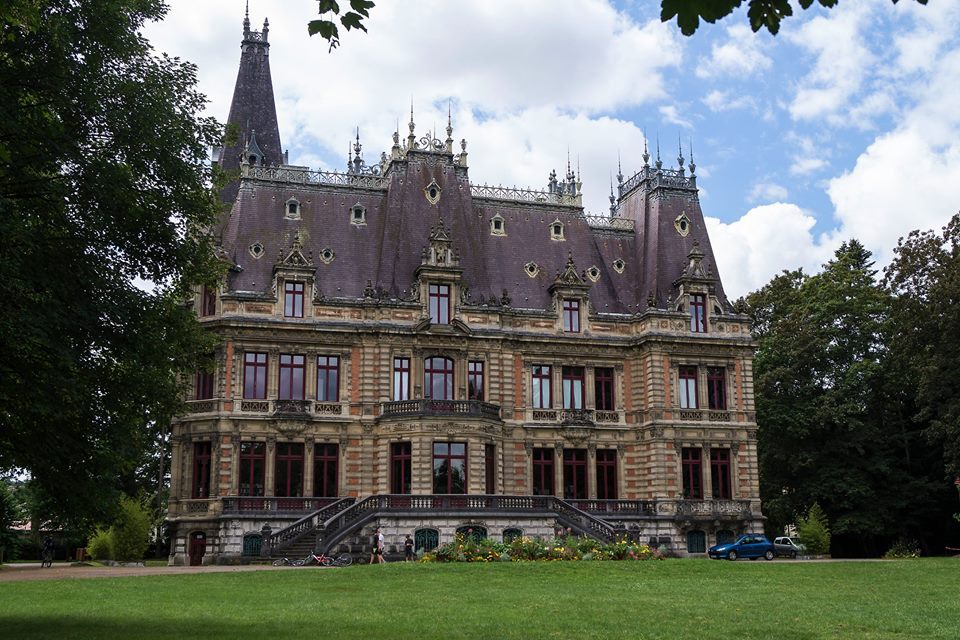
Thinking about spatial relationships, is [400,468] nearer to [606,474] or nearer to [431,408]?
[431,408]

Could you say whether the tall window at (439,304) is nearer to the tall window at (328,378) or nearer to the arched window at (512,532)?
the tall window at (328,378)

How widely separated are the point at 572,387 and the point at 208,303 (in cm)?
1752

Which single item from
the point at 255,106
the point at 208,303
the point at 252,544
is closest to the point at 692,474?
the point at 252,544

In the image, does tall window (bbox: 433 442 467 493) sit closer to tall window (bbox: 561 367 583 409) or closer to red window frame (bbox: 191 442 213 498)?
tall window (bbox: 561 367 583 409)

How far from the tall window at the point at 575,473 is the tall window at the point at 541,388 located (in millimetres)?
2441

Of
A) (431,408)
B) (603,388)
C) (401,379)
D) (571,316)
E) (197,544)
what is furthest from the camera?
(571,316)

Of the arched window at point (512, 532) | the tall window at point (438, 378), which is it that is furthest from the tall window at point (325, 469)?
the arched window at point (512, 532)

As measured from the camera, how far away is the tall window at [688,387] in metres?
50.3

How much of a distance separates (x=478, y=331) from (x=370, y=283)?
18.1 ft

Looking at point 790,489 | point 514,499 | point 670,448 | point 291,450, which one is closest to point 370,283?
point 291,450

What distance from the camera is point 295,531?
39.8m

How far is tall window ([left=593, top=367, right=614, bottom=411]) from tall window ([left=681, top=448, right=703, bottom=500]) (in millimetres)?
4243

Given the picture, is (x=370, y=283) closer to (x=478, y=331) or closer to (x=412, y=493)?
(x=478, y=331)

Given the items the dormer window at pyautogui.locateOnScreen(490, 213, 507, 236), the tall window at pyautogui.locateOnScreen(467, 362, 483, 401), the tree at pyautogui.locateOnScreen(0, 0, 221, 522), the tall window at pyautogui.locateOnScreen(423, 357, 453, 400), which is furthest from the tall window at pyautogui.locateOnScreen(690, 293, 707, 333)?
the tree at pyautogui.locateOnScreen(0, 0, 221, 522)
